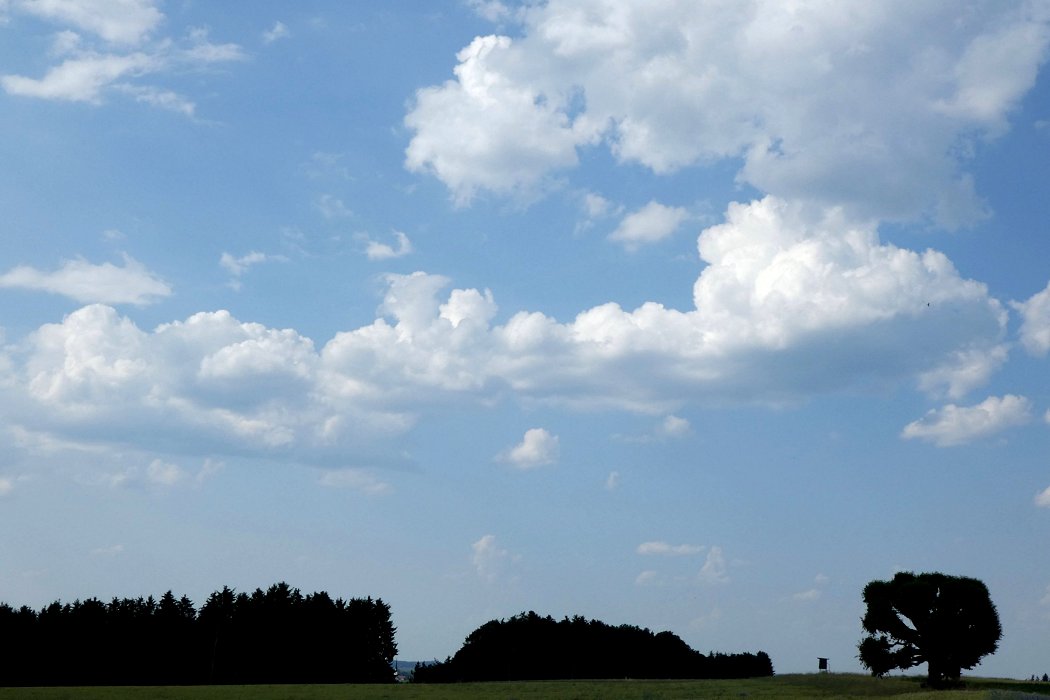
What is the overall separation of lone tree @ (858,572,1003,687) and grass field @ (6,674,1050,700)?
2.08 m

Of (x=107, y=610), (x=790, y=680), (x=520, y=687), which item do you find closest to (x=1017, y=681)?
(x=790, y=680)

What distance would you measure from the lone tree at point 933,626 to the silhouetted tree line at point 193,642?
82.6 meters

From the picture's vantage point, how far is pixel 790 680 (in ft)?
296

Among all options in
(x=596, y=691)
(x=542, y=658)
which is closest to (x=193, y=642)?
(x=542, y=658)

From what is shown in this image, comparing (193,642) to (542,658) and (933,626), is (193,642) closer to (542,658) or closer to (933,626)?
(542,658)

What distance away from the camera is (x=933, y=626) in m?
87.2

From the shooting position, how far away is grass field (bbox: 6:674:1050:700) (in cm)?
6962

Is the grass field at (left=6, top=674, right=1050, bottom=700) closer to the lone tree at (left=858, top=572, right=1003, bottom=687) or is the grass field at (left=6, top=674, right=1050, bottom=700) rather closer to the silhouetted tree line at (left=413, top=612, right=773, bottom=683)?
the lone tree at (left=858, top=572, right=1003, bottom=687)

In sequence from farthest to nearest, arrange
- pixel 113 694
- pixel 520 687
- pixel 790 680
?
pixel 790 680 < pixel 520 687 < pixel 113 694

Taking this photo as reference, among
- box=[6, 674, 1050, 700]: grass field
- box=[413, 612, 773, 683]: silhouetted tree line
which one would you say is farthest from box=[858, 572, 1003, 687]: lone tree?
box=[413, 612, 773, 683]: silhouetted tree line

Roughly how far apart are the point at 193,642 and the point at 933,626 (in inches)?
4149

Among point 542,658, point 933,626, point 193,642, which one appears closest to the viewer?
point 933,626

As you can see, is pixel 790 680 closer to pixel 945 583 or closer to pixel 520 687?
pixel 945 583

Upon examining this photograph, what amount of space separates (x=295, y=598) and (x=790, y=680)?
309 feet
